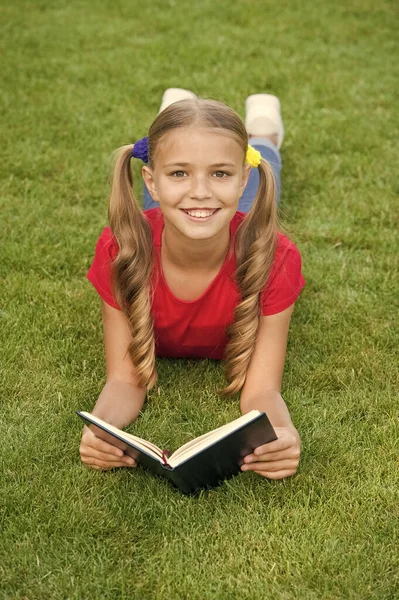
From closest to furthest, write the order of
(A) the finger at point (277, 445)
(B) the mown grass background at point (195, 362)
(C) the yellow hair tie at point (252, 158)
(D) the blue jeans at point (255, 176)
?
(B) the mown grass background at point (195, 362), (A) the finger at point (277, 445), (C) the yellow hair tie at point (252, 158), (D) the blue jeans at point (255, 176)

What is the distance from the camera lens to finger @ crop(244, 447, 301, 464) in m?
2.47

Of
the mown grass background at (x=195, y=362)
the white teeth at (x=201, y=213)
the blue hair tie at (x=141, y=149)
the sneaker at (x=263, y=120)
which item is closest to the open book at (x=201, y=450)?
the mown grass background at (x=195, y=362)

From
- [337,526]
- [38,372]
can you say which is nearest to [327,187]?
[38,372]

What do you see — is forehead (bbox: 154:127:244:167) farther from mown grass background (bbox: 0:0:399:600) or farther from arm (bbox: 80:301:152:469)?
mown grass background (bbox: 0:0:399:600)

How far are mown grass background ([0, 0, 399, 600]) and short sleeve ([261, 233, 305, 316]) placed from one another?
0.38m

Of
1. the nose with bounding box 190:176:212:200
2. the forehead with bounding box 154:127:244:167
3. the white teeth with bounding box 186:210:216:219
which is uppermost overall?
the forehead with bounding box 154:127:244:167

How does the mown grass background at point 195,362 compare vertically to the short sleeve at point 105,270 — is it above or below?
below

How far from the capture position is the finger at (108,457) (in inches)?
99.2

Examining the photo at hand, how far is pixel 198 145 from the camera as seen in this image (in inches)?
102

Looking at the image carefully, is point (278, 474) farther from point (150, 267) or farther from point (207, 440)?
point (150, 267)

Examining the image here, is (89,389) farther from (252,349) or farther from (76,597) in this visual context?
(76,597)

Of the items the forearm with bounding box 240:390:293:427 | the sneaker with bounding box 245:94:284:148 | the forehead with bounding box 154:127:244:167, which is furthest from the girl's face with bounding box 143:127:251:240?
the sneaker with bounding box 245:94:284:148

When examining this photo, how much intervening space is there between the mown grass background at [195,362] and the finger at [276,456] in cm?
14

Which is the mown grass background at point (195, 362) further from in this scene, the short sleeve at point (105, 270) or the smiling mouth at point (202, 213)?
the smiling mouth at point (202, 213)
